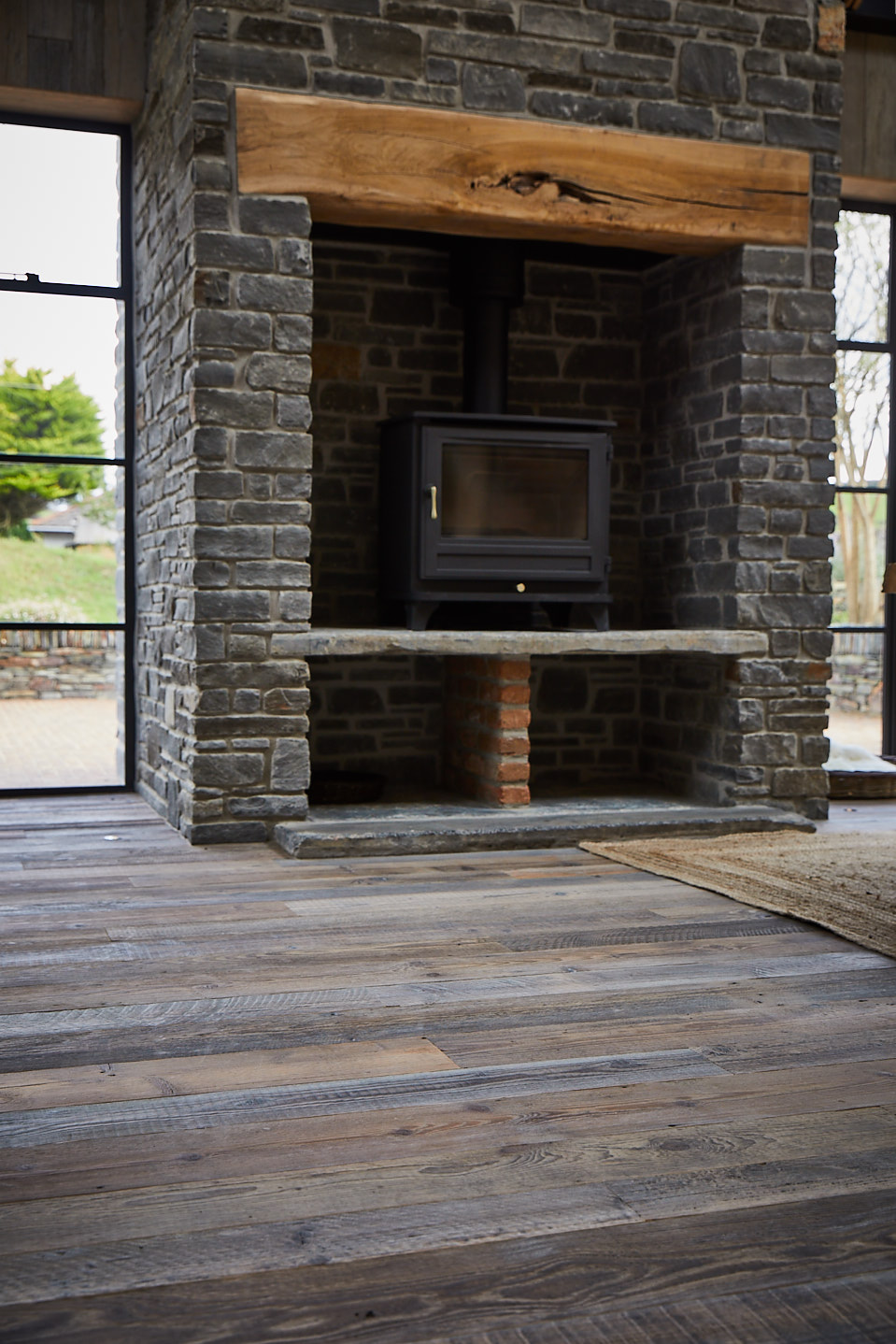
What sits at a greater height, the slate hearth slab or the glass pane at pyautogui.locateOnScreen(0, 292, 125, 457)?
the glass pane at pyautogui.locateOnScreen(0, 292, 125, 457)

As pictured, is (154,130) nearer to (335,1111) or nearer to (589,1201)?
(335,1111)

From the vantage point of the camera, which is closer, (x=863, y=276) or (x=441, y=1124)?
(x=441, y=1124)

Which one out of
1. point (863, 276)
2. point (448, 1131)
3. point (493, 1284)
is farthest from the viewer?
point (863, 276)

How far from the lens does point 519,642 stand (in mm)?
5008

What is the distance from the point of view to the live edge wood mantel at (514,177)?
4668mm

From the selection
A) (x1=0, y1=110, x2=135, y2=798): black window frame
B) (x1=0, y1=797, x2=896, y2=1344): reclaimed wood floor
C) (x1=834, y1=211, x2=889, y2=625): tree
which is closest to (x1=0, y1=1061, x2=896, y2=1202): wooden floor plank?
(x1=0, y1=797, x2=896, y2=1344): reclaimed wood floor

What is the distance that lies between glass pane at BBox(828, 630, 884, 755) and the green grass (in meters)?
3.68

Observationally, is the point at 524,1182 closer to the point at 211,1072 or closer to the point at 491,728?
the point at 211,1072

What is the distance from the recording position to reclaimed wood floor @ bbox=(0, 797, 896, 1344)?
5.49ft

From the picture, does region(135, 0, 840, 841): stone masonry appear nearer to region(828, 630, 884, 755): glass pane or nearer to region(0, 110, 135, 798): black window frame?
region(0, 110, 135, 798): black window frame

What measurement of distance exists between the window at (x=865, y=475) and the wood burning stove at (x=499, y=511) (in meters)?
2.21

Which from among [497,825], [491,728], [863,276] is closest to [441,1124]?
[497,825]

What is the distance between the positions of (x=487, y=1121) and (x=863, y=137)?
5783 mm

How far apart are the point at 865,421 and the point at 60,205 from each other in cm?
411
